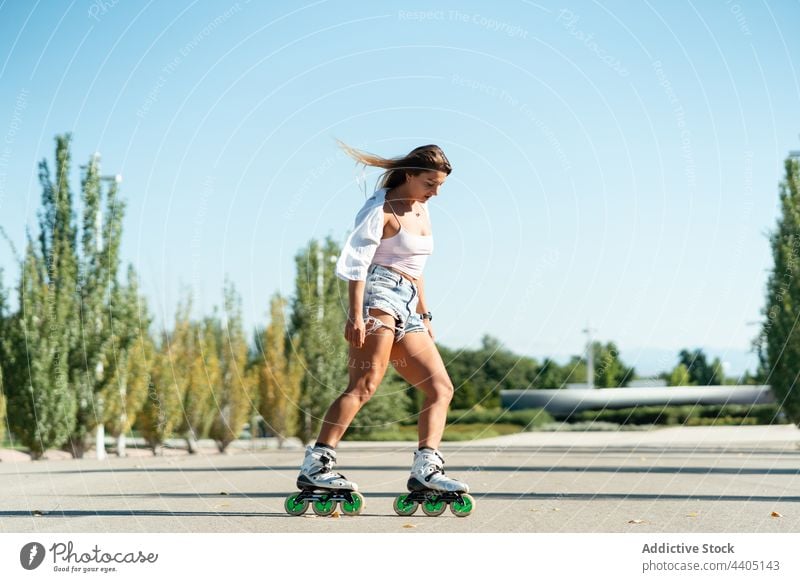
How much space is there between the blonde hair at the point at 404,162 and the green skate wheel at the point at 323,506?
5.96ft

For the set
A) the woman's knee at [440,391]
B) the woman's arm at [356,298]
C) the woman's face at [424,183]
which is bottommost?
the woman's knee at [440,391]

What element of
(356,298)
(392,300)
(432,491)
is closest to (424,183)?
(392,300)

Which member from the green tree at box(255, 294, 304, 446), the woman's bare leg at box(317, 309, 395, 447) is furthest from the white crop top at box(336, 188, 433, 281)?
the green tree at box(255, 294, 304, 446)

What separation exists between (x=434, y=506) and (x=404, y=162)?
1.96 meters

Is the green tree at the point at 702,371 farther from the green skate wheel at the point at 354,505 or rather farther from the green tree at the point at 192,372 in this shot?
the green skate wheel at the point at 354,505

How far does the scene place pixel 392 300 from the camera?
232 inches

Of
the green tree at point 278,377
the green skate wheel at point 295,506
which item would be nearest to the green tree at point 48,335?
the green tree at point 278,377

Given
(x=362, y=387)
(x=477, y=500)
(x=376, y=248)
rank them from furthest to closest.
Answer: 1. (x=477, y=500)
2. (x=376, y=248)
3. (x=362, y=387)

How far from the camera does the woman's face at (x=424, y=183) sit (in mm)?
5996

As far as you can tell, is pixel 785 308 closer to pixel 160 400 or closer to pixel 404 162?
pixel 160 400

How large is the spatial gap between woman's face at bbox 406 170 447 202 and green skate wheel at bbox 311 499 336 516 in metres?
1.78
